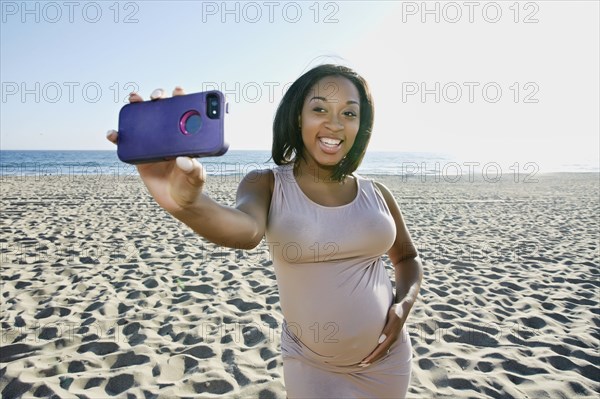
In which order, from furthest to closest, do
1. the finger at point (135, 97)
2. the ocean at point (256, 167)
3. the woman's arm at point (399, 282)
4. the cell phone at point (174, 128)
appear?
the ocean at point (256, 167), the woman's arm at point (399, 282), the finger at point (135, 97), the cell phone at point (174, 128)

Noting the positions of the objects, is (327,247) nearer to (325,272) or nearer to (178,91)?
(325,272)

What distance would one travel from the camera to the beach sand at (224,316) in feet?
10.4

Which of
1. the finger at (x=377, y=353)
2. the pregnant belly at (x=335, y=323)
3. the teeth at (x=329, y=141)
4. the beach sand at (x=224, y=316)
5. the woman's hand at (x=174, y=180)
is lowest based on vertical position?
the beach sand at (x=224, y=316)

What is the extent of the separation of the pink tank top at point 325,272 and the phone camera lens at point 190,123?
22.2 inches

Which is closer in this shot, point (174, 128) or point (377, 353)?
point (174, 128)

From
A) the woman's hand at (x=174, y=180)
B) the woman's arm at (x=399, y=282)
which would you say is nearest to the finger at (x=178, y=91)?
the woman's hand at (x=174, y=180)

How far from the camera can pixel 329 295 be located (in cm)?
158

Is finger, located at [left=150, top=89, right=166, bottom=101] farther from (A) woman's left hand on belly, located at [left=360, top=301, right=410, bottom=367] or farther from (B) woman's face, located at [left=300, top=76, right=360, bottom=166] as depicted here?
(A) woman's left hand on belly, located at [left=360, top=301, right=410, bottom=367]

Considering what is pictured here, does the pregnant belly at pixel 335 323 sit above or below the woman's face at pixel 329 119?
below

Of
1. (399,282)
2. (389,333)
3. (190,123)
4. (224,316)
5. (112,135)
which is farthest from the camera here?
(224,316)

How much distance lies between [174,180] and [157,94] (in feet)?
0.93

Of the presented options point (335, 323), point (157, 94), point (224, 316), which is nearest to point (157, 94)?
point (157, 94)

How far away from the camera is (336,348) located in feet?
5.16

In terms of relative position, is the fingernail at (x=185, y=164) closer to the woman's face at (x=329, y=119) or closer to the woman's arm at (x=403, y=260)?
the woman's face at (x=329, y=119)
